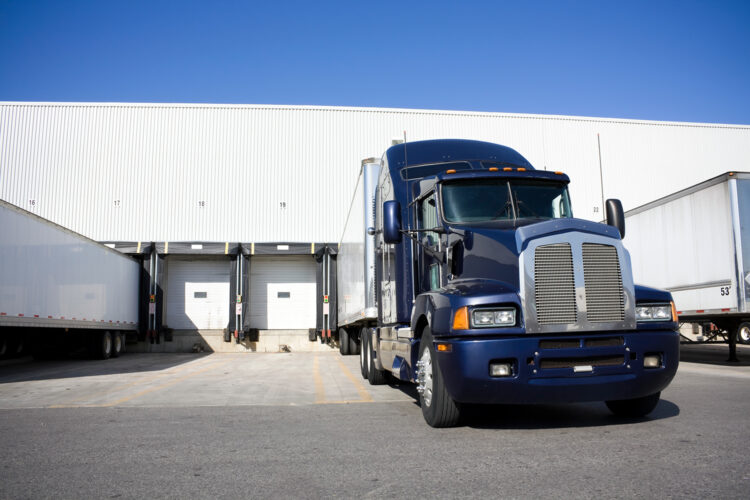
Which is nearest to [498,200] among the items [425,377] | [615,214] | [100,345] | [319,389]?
[615,214]

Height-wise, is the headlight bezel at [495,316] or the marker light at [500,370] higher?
the headlight bezel at [495,316]

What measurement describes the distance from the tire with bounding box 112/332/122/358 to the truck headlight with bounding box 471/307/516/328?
2002cm

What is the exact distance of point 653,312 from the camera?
5574 millimetres

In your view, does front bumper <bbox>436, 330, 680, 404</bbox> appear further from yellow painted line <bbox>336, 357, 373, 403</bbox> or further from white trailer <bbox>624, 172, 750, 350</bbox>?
white trailer <bbox>624, 172, 750, 350</bbox>

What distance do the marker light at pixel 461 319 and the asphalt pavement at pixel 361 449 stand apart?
999 millimetres

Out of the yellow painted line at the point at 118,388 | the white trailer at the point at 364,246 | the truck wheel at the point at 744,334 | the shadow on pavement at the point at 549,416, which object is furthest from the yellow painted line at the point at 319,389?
the truck wheel at the point at 744,334

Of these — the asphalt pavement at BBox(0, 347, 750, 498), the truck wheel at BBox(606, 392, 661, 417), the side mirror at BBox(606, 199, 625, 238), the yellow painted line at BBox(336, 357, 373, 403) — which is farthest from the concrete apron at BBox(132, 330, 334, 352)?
the truck wheel at BBox(606, 392, 661, 417)

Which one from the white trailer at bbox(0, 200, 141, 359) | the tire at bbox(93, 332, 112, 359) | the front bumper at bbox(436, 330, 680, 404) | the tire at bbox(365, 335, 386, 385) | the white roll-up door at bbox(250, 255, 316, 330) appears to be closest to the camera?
the front bumper at bbox(436, 330, 680, 404)

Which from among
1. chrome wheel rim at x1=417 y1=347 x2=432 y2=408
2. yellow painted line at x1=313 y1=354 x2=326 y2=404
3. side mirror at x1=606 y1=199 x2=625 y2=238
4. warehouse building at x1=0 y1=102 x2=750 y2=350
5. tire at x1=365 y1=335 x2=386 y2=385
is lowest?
yellow painted line at x1=313 y1=354 x2=326 y2=404

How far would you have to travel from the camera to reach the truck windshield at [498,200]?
6512 millimetres

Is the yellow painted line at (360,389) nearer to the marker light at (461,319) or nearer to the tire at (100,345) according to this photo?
the marker light at (461,319)

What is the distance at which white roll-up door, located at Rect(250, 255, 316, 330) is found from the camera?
27359 mm

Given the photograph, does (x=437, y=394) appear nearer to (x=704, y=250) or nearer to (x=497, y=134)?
(x=704, y=250)

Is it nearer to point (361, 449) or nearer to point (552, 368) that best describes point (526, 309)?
point (552, 368)
